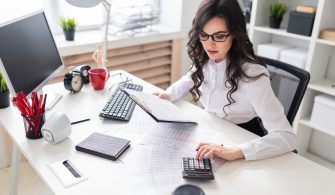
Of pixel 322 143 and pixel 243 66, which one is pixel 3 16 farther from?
pixel 322 143

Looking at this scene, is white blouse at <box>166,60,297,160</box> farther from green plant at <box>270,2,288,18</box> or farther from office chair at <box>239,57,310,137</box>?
green plant at <box>270,2,288,18</box>

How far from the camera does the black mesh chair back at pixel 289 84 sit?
130 cm

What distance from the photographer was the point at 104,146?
1084 mm

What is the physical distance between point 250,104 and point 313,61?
0.99 metres

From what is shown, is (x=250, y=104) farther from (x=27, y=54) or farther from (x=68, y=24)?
(x=68, y=24)

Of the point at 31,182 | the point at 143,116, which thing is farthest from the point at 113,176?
the point at 31,182

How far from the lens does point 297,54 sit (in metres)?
2.11

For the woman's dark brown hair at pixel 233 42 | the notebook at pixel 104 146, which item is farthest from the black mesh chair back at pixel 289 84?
the notebook at pixel 104 146

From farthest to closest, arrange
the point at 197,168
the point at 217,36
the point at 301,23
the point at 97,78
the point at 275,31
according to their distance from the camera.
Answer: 1. the point at 275,31
2. the point at 301,23
3. the point at 97,78
4. the point at 217,36
5. the point at 197,168

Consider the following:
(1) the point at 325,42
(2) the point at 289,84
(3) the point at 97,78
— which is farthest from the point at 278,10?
(3) the point at 97,78

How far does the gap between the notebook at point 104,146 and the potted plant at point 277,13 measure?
1583 millimetres

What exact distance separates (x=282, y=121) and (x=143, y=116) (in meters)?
0.55

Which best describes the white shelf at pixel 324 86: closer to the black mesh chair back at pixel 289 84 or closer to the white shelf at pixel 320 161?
the white shelf at pixel 320 161

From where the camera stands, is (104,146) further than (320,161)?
No
